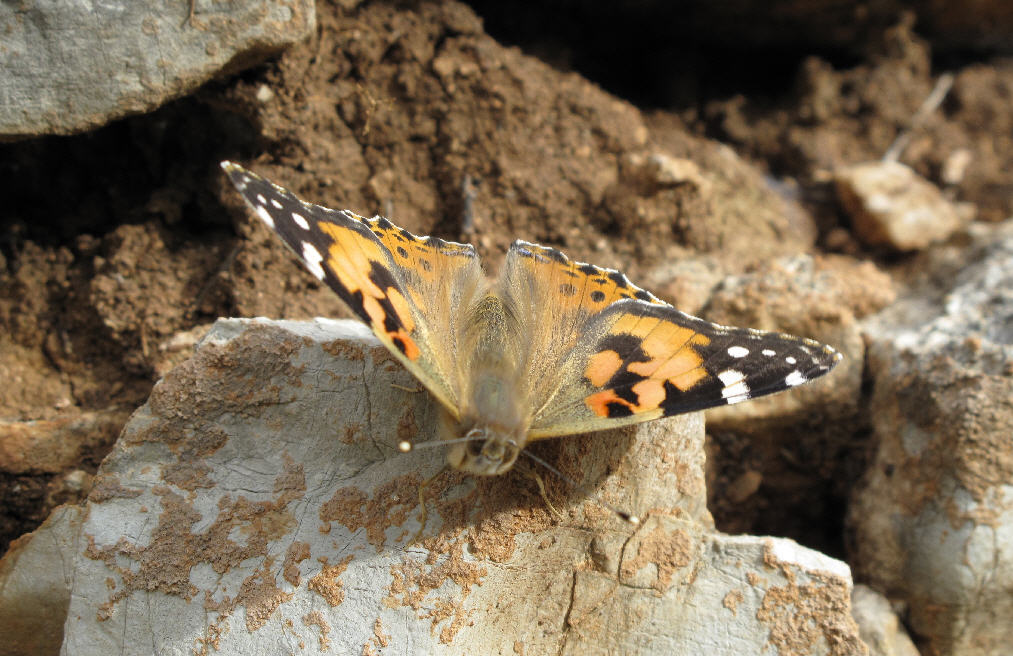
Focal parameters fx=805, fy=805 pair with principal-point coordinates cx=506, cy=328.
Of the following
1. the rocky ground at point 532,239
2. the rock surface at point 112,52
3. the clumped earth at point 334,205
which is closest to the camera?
the rock surface at point 112,52

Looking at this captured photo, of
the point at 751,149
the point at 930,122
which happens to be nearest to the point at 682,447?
the point at 751,149

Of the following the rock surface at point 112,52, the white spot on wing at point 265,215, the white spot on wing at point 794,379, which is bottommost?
the white spot on wing at point 265,215

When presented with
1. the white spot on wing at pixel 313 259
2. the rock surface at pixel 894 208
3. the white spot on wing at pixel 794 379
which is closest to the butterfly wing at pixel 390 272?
the white spot on wing at pixel 313 259

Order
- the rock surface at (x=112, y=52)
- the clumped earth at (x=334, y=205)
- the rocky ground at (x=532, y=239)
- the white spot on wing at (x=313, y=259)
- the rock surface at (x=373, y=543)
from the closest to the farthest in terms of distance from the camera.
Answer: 1. the white spot on wing at (x=313, y=259)
2. the rock surface at (x=373, y=543)
3. the rock surface at (x=112, y=52)
4. the rocky ground at (x=532, y=239)
5. the clumped earth at (x=334, y=205)

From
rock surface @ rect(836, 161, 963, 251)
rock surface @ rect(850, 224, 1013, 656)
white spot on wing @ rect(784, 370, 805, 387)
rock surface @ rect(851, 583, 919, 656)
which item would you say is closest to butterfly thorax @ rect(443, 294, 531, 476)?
white spot on wing @ rect(784, 370, 805, 387)

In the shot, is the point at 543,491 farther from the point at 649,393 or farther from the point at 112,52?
the point at 112,52

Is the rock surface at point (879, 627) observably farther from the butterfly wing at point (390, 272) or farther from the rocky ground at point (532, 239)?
the butterfly wing at point (390, 272)
